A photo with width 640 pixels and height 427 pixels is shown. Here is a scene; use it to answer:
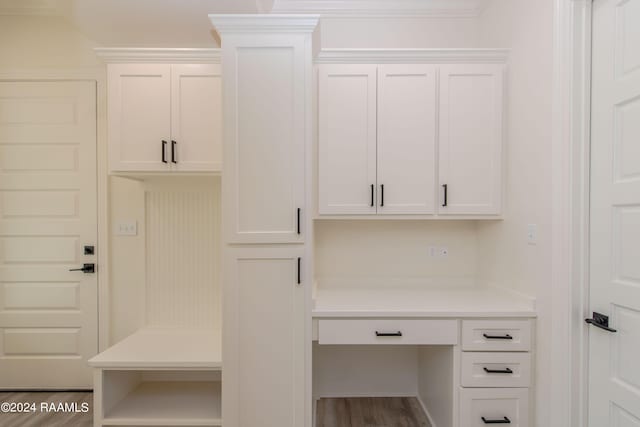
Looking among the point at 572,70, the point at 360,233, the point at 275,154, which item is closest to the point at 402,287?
the point at 360,233

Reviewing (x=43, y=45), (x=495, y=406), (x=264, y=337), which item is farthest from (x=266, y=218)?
(x=43, y=45)

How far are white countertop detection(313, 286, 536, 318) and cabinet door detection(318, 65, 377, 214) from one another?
0.57 meters

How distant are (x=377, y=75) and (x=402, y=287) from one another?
4.89ft

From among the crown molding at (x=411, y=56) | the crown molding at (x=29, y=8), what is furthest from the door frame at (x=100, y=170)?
the crown molding at (x=411, y=56)

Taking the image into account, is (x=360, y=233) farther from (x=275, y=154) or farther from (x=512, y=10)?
(x=512, y=10)

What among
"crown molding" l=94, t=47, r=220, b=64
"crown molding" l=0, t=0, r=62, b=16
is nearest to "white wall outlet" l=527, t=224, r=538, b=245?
"crown molding" l=94, t=47, r=220, b=64

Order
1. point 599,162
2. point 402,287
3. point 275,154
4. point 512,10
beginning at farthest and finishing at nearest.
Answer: point 402,287 < point 512,10 < point 275,154 < point 599,162

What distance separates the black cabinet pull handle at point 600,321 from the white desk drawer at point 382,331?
605 mm

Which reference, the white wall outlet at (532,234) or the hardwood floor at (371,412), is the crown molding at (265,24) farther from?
the hardwood floor at (371,412)

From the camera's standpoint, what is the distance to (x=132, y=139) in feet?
7.14

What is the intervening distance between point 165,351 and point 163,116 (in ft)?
4.77

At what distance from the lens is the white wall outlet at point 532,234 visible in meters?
A: 1.88

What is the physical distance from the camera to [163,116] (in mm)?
2178

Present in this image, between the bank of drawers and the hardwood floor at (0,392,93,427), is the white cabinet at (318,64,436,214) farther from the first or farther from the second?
the hardwood floor at (0,392,93,427)
